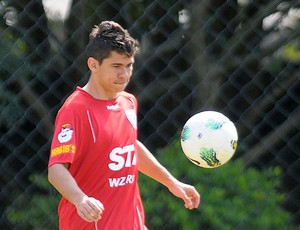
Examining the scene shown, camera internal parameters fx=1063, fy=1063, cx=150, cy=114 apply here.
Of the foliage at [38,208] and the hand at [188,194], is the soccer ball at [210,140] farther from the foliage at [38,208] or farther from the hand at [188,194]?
the foliage at [38,208]

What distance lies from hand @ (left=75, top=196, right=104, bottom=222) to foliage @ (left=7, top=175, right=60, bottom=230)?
1.54 m

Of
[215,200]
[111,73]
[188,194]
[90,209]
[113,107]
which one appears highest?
[111,73]

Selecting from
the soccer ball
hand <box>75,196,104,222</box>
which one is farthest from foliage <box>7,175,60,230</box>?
hand <box>75,196,104,222</box>

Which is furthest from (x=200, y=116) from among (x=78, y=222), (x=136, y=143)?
(x=78, y=222)

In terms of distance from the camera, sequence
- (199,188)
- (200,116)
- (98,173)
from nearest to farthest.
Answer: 1. (98,173)
2. (200,116)
3. (199,188)

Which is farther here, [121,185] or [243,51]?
[243,51]

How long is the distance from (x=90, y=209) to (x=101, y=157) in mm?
435

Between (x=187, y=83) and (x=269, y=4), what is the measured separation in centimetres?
60

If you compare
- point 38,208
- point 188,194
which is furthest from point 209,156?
point 38,208

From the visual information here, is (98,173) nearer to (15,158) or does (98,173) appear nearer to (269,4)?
(15,158)

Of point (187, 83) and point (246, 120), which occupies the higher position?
point (187, 83)

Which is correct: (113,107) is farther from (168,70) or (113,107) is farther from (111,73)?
(168,70)

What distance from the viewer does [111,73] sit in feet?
14.4

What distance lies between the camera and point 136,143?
4543mm
